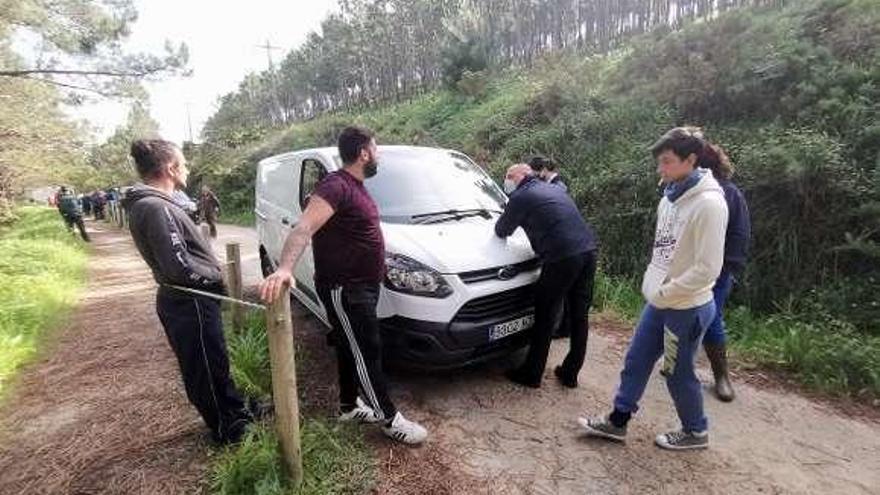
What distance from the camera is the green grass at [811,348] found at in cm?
434

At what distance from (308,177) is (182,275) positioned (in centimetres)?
240

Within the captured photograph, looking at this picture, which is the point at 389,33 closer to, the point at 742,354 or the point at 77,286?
the point at 77,286

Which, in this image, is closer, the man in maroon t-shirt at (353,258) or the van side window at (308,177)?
the man in maroon t-shirt at (353,258)

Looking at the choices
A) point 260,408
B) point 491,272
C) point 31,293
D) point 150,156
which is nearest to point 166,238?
point 150,156

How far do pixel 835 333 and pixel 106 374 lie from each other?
668 cm

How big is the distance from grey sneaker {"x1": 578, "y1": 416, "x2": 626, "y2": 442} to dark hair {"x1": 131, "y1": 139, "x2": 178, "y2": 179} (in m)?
3.06

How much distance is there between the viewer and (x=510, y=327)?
13.1 feet

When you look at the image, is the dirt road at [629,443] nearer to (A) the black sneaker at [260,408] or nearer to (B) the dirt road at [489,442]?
(B) the dirt road at [489,442]

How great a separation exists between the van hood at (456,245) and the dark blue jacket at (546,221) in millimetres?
144

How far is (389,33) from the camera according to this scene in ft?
136

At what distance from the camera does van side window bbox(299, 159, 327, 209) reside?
5018 mm

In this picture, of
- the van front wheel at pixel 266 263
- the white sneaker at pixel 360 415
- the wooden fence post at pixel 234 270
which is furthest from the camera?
the van front wheel at pixel 266 263

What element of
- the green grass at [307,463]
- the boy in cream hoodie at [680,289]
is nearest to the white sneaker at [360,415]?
the green grass at [307,463]

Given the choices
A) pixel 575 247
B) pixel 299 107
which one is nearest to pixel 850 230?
pixel 575 247
